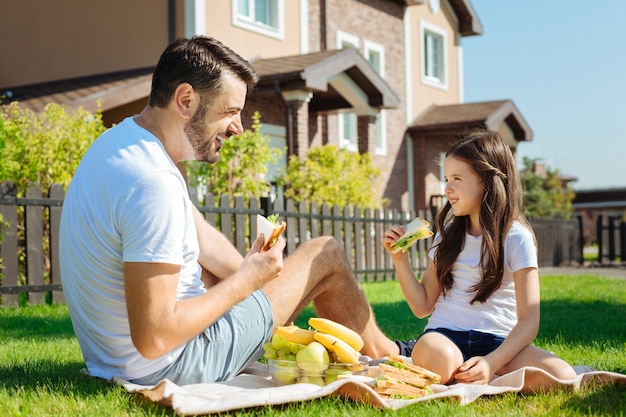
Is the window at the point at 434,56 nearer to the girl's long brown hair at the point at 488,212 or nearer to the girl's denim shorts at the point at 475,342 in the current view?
the girl's long brown hair at the point at 488,212

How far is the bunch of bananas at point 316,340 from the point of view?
3.74 meters

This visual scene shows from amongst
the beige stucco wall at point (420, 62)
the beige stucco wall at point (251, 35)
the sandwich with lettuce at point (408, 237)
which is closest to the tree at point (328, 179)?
the beige stucco wall at point (251, 35)

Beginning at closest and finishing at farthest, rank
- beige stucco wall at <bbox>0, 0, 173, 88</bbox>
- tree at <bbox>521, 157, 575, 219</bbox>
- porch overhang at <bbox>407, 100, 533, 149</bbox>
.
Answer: beige stucco wall at <bbox>0, 0, 173, 88</bbox>
porch overhang at <bbox>407, 100, 533, 149</bbox>
tree at <bbox>521, 157, 575, 219</bbox>

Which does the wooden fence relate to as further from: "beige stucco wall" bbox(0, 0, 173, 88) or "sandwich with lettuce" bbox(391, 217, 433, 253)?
"sandwich with lettuce" bbox(391, 217, 433, 253)

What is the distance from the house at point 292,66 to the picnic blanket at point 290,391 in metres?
8.80

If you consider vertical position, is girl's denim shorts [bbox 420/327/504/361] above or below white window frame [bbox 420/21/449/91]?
below

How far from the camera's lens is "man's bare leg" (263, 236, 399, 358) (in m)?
4.07

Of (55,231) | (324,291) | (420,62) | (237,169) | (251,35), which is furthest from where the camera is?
(420,62)

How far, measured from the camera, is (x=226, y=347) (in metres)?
3.73

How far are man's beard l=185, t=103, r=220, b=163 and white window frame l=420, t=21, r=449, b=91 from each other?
20525mm

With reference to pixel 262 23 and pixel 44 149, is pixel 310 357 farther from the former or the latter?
pixel 262 23

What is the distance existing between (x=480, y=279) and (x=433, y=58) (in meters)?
21.2

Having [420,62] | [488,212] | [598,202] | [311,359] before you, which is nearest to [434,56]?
[420,62]

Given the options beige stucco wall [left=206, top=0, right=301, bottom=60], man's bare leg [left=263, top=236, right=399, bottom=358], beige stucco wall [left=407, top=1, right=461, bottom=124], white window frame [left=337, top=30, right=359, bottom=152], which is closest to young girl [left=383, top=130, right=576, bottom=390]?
man's bare leg [left=263, top=236, right=399, bottom=358]
